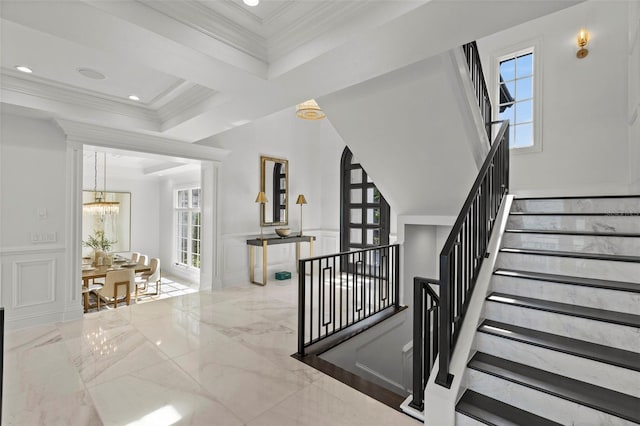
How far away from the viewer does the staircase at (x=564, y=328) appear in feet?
5.52

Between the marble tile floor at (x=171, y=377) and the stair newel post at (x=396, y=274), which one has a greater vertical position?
the stair newel post at (x=396, y=274)

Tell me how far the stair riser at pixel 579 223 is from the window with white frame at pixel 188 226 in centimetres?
650

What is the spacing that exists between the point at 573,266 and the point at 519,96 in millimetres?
3722

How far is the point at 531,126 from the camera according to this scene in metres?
4.86

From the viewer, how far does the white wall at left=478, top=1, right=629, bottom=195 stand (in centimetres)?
407

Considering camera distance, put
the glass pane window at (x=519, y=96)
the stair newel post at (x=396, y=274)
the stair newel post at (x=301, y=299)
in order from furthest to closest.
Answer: the glass pane window at (x=519, y=96), the stair newel post at (x=396, y=274), the stair newel post at (x=301, y=299)

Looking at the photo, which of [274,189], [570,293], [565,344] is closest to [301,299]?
[565,344]

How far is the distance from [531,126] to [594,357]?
4.15 metres

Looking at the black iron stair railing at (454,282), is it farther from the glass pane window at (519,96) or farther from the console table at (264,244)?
the console table at (264,244)

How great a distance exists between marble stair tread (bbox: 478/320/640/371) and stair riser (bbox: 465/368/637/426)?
0.94 feet

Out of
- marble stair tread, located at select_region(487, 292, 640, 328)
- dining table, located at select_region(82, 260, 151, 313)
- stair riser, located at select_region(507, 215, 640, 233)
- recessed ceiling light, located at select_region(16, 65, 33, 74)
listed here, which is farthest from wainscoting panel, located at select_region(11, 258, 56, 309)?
stair riser, located at select_region(507, 215, 640, 233)

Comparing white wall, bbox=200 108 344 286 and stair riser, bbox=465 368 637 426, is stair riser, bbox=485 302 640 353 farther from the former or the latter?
white wall, bbox=200 108 344 286

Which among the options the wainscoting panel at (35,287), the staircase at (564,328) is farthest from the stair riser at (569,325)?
the wainscoting panel at (35,287)

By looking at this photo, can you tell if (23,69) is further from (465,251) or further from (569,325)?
(569,325)
